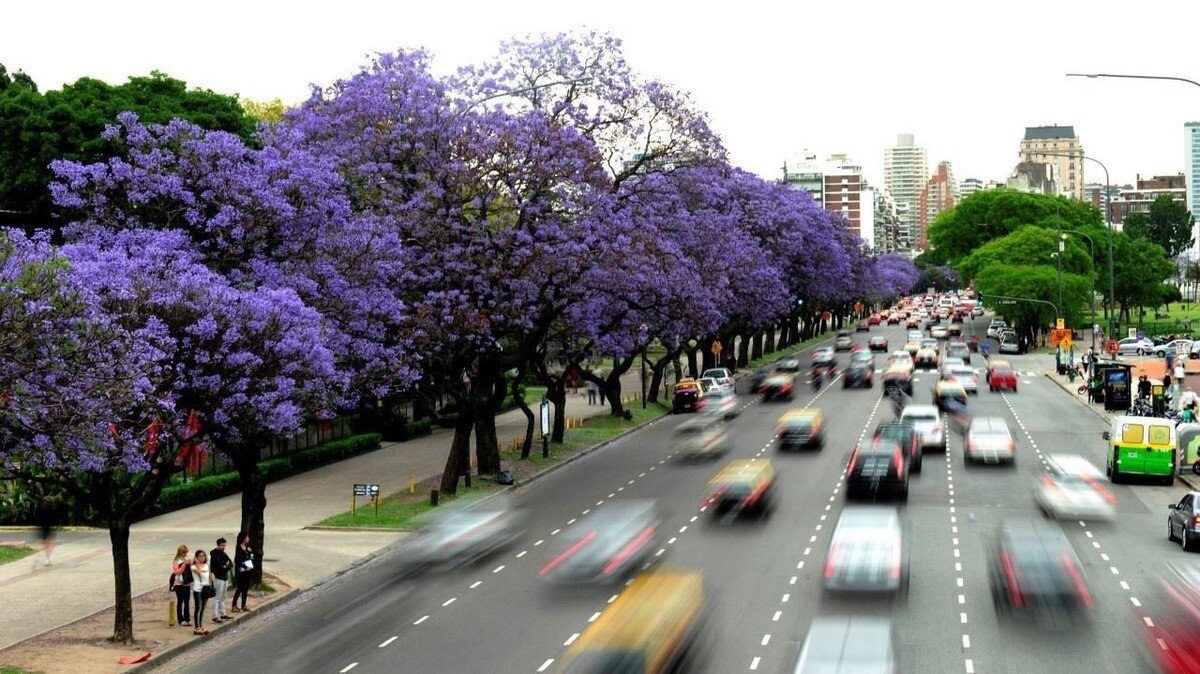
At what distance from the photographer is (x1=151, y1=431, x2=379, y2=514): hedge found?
128ft

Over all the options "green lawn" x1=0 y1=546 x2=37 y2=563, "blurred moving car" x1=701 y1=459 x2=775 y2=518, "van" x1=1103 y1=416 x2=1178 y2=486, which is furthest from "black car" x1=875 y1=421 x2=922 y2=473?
"green lawn" x1=0 y1=546 x2=37 y2=563

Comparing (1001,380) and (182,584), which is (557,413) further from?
(1001,380)

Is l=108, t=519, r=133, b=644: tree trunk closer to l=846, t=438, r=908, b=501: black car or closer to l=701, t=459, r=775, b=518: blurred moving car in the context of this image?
l=701, t=459, r=775, b=518: blurred moving car

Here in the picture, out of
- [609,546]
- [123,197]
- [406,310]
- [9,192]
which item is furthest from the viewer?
[9,192]

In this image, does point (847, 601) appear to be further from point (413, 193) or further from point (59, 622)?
point (413, 193)

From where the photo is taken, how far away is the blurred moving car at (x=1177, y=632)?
712 inches

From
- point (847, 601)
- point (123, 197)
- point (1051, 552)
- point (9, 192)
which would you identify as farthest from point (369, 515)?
point (9, 192)

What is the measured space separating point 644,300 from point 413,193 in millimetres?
14119

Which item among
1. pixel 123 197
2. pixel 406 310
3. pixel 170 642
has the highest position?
pixel 123 197

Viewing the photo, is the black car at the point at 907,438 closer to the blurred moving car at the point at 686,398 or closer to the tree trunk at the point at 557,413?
the tree trunk at the point at 557,413

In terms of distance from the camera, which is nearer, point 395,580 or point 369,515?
point 395,580

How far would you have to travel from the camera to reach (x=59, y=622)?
24906 mm

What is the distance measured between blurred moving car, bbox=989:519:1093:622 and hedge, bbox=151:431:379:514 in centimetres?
1875

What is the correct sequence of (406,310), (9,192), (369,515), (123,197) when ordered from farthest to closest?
(9,192), (406,310), (369,515), (123,197)
